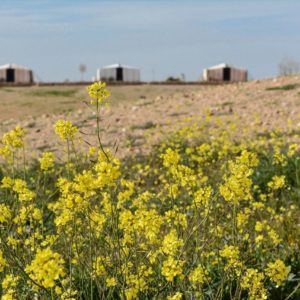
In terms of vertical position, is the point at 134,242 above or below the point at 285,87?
below

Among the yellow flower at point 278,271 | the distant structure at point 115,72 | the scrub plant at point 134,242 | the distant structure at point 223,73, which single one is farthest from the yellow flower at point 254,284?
the distant structure at point 115,72

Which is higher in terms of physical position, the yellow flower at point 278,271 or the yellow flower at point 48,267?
the yellow flower at point 48,267

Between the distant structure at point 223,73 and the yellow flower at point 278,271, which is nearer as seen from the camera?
the yellow flower at point 278,271

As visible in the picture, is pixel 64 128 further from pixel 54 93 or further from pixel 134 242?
pixel 54 93

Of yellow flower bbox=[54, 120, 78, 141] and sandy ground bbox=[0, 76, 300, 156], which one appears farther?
sandy ground bbox=[0, 76, 300, 156]

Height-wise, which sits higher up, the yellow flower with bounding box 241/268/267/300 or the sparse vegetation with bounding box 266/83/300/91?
the sparse vegetation with bounding box 266/83/300/91

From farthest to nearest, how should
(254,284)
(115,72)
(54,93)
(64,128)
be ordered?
(115,72) < (54,93) < (64,128) < (254,284)

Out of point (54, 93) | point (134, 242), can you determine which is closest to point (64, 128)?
point (134, 242)

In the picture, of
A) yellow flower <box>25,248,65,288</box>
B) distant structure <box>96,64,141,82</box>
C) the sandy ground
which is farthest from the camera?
distant structure <box>96,64,141,82</box>

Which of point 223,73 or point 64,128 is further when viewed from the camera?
point 223,73

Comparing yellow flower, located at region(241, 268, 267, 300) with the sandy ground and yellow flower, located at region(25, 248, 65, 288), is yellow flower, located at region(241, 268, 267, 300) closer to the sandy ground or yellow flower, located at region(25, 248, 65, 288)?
yellow flower, located at region(25, 248, 65, 288)

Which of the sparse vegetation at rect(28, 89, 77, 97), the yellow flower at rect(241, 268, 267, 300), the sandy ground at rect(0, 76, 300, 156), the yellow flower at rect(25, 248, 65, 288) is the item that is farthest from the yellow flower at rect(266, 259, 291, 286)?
the sparse vegetation at rect(28, 89, 77, 97)

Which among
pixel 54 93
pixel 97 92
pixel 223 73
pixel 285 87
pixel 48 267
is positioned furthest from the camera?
pixel 223 73

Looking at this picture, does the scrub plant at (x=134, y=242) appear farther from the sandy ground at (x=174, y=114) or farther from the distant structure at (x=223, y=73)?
the distant structure at (x=223, y=73)
